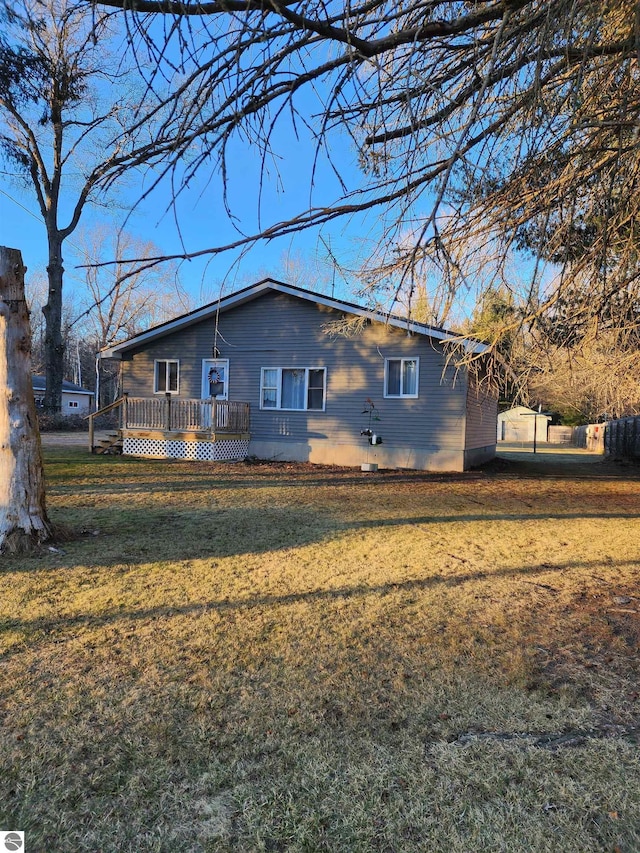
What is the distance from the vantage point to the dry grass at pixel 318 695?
195 cm

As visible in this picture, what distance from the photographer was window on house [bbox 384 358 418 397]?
1414cm

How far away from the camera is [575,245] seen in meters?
5.34

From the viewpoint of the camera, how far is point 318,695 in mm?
2846

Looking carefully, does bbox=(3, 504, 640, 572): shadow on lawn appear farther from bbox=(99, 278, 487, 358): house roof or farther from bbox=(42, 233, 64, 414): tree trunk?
bbox=(42, 233, 64, 414): tree trunk

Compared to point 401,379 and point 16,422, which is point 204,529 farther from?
point 401,379

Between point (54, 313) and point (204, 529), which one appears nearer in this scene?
point (204, 529)

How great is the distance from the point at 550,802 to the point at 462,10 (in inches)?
188

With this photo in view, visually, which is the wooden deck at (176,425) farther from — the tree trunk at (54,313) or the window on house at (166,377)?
the tree trunk at (54,313)

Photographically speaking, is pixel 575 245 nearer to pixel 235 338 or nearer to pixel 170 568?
pixel 170 568

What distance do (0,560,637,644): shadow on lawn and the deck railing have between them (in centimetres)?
1035

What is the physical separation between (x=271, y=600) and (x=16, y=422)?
3146 mm

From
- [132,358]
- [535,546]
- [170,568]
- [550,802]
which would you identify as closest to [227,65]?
[550,802]

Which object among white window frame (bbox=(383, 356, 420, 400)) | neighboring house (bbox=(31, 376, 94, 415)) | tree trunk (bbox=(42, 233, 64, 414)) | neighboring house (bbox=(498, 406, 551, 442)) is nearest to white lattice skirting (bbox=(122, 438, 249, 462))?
white window frame (bbox=(383, 356, 420, 400))

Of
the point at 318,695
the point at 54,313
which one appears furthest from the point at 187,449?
the point at 318,695
